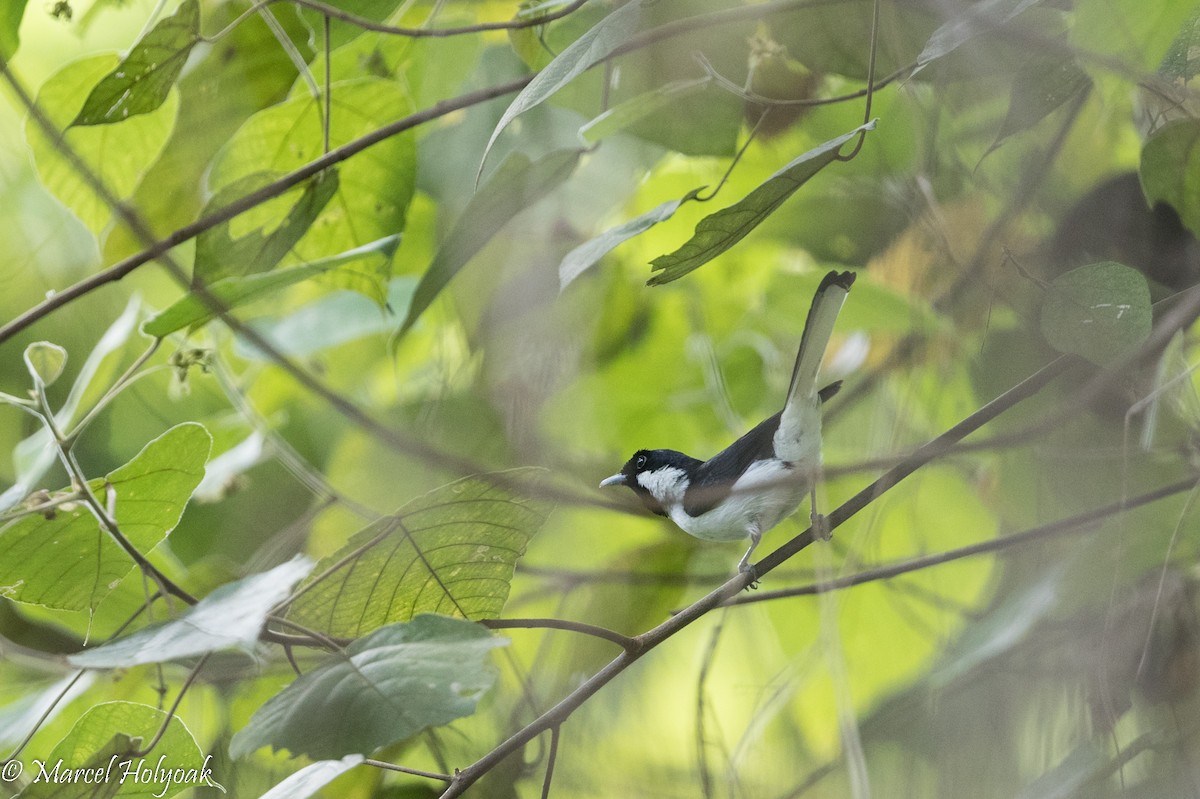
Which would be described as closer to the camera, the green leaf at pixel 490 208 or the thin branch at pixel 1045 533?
the thin branch at pixel 1045 533

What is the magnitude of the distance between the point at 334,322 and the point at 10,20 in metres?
0.35

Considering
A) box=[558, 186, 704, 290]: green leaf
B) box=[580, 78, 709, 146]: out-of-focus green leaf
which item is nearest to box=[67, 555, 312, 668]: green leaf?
box=[558, 186, 704, 290]: green leaf

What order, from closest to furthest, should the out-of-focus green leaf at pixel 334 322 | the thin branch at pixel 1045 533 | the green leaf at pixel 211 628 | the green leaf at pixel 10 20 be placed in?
1. the green leaf at pixel 211 628
2. the thin branch at pixel 1045 533
3. the green leaf at pixel 10 20
4. the out-of-focus green leaf at pixel 334 322

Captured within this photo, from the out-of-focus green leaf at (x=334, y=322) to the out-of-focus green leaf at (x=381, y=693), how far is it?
440 millimetres

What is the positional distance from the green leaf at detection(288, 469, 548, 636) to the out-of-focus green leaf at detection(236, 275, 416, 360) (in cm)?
36

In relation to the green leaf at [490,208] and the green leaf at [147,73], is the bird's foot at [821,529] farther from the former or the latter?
the green leaf at [147,73]

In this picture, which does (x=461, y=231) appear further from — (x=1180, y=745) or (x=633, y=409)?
(x=1180, y=745)

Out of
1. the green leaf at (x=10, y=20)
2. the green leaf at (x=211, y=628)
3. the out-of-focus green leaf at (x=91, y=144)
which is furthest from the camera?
the out-of-focus green leaf at (x=91, y=144)

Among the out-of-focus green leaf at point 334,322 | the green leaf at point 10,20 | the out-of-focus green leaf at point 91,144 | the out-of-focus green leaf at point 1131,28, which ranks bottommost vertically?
the out-of-focus green leaf at point 1131,28

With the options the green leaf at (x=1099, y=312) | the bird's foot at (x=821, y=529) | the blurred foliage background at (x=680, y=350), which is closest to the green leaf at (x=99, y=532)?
the blurred foliage background at (x=680, y=350)

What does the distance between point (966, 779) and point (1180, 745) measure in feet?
0.35

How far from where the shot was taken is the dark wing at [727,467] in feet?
2.05

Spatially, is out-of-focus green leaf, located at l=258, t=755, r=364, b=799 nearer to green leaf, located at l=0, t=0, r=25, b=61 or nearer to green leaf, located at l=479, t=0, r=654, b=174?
green leaf, located at l=479, t=0, r=654, b=174

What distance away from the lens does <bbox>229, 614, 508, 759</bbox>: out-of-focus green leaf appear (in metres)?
0.39
